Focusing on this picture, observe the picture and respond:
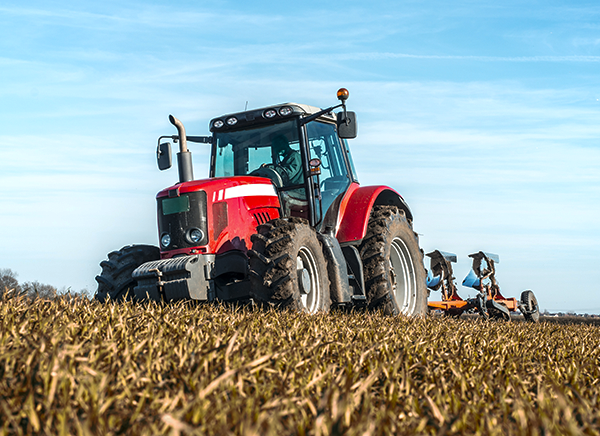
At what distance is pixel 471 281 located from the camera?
11.6 m

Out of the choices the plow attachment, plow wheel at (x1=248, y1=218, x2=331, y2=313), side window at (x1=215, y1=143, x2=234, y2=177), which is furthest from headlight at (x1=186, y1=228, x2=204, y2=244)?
the plow attachment

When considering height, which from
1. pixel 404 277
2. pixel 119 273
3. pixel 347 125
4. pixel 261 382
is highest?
pixel 347 125

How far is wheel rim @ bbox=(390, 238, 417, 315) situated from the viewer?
8.16 metres

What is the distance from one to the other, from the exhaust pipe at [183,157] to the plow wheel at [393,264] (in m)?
2.19

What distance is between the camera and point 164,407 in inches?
80.1

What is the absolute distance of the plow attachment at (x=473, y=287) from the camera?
35.9 feet

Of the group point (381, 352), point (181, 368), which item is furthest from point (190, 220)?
point (181, 368)

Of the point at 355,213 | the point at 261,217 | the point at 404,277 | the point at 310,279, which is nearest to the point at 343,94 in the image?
the point at 355,213

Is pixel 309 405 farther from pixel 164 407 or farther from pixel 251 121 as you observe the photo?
pixel 251 121

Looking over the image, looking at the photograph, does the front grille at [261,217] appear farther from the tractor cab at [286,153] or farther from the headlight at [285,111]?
the headlight at [285,111]

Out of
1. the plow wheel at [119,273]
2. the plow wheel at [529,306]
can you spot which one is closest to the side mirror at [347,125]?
the plow wheel at [119,273]

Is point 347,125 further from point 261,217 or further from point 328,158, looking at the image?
point 261,217

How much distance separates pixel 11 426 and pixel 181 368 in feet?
2.53

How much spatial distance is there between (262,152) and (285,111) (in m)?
0.56
